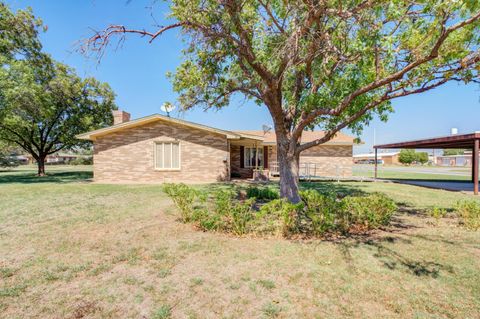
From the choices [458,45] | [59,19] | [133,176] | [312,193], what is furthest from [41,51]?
[458,45]

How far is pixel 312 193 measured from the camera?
6.17m

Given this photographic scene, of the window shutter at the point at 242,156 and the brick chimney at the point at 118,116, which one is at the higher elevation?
the brick chimney at the point at 118,116

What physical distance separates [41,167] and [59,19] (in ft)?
65.6

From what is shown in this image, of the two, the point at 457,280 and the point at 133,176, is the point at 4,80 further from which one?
the point at 457,280

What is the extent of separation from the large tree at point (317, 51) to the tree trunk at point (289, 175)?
0.10 ft

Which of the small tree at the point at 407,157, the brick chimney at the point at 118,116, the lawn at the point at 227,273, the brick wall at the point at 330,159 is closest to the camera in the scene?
the lawn at the point at 227,273

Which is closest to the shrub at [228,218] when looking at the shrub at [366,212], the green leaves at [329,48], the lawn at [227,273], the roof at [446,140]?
the lawn at [227,273]

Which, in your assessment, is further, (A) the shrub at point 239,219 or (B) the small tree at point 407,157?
(B) the small tree at point 407,157

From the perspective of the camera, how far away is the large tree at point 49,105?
14.6m

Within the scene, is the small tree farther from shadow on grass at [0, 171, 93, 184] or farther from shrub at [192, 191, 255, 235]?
shrub at [192, 191, 255, 235]

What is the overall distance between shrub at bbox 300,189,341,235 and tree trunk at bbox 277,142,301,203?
133 cm

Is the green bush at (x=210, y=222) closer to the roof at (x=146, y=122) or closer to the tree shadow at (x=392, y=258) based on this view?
the tree shadow at (x=392, y=258)

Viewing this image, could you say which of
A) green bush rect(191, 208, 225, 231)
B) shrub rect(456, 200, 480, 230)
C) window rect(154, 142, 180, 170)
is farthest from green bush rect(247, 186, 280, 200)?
window rect(154, 142, 180, 170)

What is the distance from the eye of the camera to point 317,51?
18.7 feet
